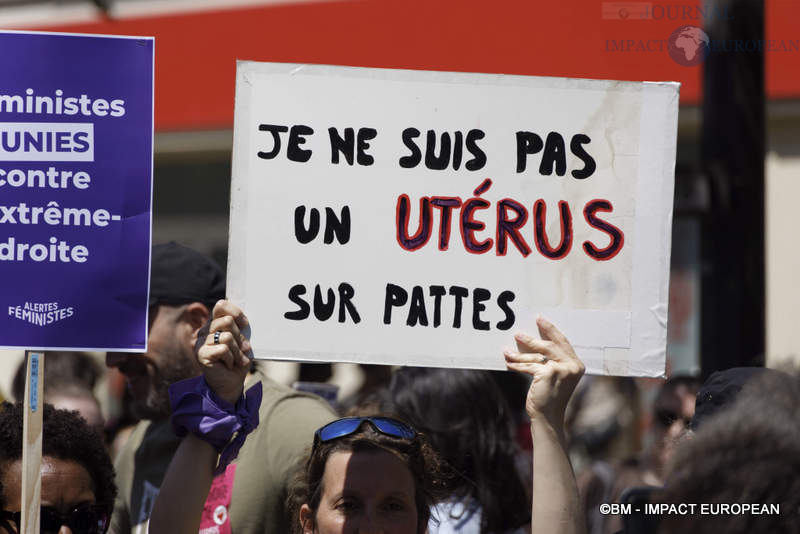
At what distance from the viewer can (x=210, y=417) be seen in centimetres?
218

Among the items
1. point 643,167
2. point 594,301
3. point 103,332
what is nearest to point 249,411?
point 103,332

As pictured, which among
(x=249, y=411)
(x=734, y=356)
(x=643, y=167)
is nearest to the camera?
(x=249, y=411)

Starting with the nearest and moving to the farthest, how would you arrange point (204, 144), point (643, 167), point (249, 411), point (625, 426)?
point (249, 411)
point (643, 167)
point (625, 426)
point (204, 144)

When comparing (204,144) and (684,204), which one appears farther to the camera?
(204,144)

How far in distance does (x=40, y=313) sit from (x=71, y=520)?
1.62 feet

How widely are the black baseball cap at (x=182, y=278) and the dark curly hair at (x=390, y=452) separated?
101 cm

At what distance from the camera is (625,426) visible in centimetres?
709

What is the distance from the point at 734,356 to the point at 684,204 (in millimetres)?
614

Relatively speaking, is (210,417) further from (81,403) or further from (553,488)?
(81,403)

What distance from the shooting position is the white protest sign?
2344 mm

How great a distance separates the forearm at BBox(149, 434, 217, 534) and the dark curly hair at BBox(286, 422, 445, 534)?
0.29 metres

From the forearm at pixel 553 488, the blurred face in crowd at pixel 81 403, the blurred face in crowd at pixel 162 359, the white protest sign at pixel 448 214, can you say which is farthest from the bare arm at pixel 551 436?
the blurred face in crowd at pixel 81 403

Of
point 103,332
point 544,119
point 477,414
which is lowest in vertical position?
point 477,414

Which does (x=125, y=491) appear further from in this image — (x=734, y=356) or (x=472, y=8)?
(x=472, y=8)
